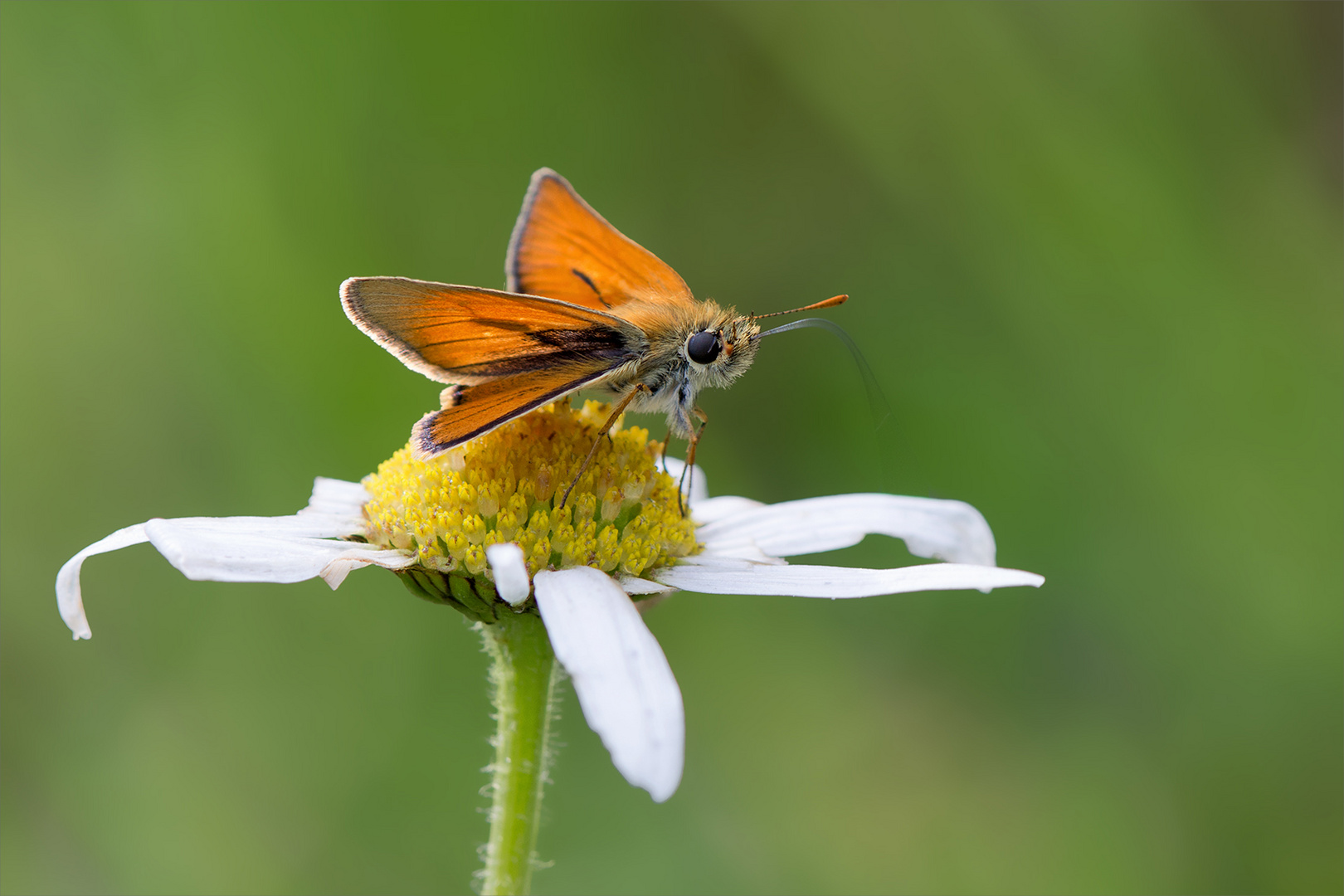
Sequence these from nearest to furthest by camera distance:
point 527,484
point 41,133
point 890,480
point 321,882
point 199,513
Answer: point 527,484
point 890,480
point 321,882
point 199,513
point 41,133

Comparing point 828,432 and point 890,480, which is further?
point 828,432

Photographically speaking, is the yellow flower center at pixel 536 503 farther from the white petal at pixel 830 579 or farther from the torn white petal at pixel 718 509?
the torn white petal at pixel 718 509

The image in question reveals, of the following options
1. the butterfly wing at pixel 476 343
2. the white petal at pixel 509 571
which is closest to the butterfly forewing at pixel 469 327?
the butterfly wing at pixel 476 343

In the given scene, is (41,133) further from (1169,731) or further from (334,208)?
(1169,731)

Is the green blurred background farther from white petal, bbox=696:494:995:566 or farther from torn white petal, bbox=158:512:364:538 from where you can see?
torn white petal, bbox=158:512:364:538

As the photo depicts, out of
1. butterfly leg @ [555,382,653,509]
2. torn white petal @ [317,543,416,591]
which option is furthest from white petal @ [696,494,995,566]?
torn white petal @ [317,543,416,591]

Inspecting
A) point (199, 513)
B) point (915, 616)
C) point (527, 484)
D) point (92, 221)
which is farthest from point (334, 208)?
point (915, 616)
